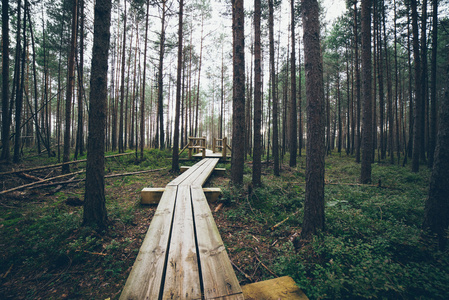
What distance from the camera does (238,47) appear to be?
589 centimetres

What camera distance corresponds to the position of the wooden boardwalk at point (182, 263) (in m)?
1.58

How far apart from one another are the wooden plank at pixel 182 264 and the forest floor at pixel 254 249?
903 mm

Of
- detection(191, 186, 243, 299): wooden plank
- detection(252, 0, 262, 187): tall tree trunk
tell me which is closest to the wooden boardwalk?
detection(191, 186, 243, 299): wooden plank

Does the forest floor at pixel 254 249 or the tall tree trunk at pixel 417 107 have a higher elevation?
the tall tree trunk at pixel 417 107

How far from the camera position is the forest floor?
2010 millimetres

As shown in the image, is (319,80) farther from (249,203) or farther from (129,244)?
(129,244)

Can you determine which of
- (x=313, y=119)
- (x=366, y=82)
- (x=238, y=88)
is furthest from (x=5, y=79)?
(x=366, y=82)

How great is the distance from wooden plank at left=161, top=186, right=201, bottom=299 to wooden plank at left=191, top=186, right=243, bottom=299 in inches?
3.5

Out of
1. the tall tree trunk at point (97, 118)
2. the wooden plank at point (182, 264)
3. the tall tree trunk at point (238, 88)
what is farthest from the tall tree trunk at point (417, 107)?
the tall tree trunk at point (97, 118)

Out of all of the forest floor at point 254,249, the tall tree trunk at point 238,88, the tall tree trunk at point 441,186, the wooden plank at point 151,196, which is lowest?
the forest floor at point 254,249

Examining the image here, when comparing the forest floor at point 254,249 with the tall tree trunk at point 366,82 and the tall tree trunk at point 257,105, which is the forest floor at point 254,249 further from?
the tall tree trunk at point 366,82

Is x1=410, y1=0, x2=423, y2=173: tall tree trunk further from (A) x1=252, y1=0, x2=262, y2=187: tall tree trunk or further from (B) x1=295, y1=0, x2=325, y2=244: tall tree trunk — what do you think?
(B) x1=295, y1=0, x2=325, y2=244: tall tree trunk

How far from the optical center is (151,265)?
192 centimetres

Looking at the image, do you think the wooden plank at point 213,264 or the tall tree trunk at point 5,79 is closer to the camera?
the wooden plank at point 213,264
